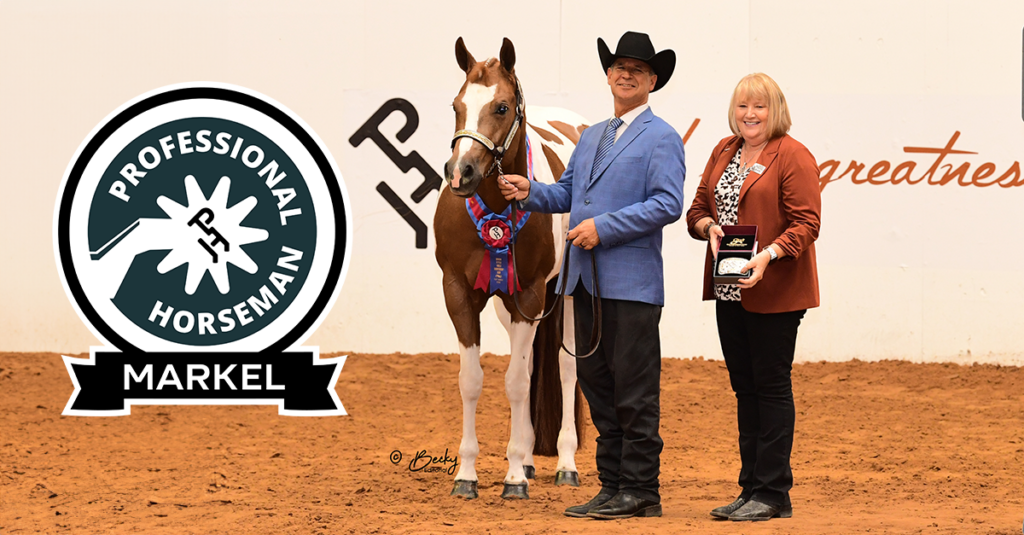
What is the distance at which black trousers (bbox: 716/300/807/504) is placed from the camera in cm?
347

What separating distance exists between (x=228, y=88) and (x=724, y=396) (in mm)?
4084

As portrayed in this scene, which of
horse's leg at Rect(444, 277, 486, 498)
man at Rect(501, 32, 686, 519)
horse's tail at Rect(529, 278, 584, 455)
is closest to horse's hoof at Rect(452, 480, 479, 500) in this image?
horse's leg at Rect(444, 277, 486, 498)

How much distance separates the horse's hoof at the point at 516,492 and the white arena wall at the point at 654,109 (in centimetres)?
327

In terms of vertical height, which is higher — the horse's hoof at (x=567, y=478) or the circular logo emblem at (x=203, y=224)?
the circular logo emblem at (x=203, y=224)

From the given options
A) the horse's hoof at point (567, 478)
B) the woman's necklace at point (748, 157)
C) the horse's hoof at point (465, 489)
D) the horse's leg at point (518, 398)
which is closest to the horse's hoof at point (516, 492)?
the horse's leg at point (518, 398)

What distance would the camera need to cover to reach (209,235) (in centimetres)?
725

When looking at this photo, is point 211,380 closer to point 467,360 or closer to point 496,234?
point 467,360

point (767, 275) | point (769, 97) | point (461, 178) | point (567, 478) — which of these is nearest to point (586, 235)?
point (461, 178)

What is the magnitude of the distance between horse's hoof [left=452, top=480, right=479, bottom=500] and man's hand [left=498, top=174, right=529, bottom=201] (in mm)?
1246

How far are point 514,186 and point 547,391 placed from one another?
1594 mm

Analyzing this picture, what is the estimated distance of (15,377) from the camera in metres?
6.89

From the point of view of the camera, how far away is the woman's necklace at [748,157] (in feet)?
11.6

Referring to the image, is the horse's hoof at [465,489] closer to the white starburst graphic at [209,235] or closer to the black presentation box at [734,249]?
the black presentation box at [734,249]

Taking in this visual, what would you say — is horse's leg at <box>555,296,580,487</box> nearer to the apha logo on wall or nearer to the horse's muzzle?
the horse's muzzle
